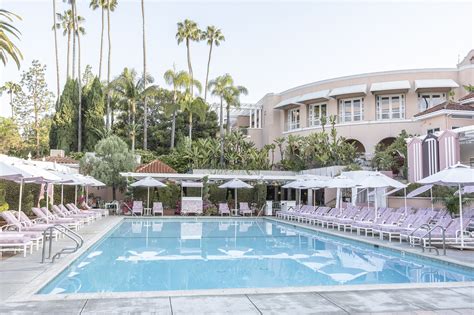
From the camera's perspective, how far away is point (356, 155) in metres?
32.6

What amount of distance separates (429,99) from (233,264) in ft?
91.5

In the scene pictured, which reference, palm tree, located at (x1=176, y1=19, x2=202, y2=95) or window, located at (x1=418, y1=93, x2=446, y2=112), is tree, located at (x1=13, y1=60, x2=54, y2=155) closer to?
palm tree, located at (x1=176, y1=19, x2=202, y2=95)

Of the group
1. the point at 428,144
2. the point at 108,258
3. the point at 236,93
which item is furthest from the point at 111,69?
the point at 108,258

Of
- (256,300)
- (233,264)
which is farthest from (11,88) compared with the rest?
(256,300)

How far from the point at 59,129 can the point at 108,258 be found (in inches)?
1291

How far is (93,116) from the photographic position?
41906mm

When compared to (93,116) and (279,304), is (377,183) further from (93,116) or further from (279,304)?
(93,116)

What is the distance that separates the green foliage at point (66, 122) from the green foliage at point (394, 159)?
93.2ft

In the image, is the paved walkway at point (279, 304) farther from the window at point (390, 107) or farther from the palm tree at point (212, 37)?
the palm tree at point (212, 37)

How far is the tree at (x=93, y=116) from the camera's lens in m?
42.0

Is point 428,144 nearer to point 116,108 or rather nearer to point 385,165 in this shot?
point 385,165

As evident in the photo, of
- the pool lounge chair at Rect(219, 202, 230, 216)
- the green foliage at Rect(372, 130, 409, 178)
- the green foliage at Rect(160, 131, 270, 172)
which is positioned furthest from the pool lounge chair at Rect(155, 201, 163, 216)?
the green foliage at Rect(372, 130, 409, 178)

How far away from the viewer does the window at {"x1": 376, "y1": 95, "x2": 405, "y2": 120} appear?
34.2 metres

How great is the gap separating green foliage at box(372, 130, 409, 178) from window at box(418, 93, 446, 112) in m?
5.99
